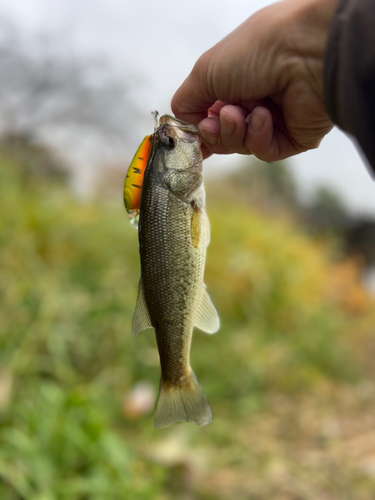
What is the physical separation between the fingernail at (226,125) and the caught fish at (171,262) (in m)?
0.14

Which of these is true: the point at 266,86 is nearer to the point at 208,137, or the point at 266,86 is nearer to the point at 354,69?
the point at 208,137

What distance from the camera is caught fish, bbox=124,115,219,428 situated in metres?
1.10

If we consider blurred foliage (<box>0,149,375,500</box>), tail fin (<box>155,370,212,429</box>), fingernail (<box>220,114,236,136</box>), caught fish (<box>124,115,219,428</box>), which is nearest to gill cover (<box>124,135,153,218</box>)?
caught fish (<box>124,115,219,428</box>)

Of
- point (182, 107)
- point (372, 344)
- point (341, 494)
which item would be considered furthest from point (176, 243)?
point (372, 344)

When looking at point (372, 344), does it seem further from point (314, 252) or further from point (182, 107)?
point (182, 107)

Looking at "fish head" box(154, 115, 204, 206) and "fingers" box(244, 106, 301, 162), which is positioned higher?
"fingers" box(244, 106, 301, 162)

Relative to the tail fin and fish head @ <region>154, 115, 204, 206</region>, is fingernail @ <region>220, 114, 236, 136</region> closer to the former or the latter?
fish head @ <region>154, 115, 204, 206</region>

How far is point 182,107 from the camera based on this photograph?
1343 mm

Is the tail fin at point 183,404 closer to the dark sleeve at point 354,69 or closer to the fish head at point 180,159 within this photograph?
the fish head at point 180,159

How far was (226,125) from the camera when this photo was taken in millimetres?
1193

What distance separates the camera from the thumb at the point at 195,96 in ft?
4.01

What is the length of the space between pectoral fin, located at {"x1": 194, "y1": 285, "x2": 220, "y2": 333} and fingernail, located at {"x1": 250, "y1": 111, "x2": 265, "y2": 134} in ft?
1.58

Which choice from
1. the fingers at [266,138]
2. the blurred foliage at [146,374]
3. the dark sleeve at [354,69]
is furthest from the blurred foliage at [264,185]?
the dark sleeve at [354,69]

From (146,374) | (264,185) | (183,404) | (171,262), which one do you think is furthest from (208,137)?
(264,185)
